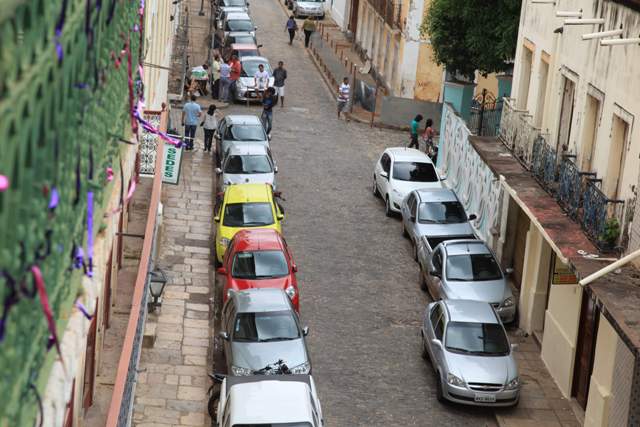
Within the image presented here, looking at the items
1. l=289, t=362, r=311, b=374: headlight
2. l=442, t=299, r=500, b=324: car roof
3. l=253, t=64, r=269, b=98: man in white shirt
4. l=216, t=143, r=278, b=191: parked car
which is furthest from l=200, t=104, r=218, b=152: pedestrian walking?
l=289, t=362, r=311, b=374: headlight

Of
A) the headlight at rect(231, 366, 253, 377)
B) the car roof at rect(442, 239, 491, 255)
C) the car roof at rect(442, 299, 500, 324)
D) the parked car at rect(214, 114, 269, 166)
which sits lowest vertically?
the headlight at rect(231, 366, 253, 377)

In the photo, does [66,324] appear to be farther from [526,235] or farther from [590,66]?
[526,235]

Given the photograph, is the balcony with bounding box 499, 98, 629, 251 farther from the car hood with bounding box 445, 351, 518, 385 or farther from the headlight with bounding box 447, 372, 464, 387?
the headlight with bounding box 447, 372, 464, 387

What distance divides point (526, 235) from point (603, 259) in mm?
7426

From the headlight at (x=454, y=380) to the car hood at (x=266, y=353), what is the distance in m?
2.48

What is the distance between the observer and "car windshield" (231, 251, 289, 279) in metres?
24.8

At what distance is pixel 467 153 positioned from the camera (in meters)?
32.0

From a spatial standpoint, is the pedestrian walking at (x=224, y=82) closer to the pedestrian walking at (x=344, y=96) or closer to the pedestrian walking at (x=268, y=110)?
the pedestrian walking at (x=344, y=96)

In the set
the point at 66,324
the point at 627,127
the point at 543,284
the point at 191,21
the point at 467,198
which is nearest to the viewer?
the point at 66,324

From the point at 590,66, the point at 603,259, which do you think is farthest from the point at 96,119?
the point at 590,66

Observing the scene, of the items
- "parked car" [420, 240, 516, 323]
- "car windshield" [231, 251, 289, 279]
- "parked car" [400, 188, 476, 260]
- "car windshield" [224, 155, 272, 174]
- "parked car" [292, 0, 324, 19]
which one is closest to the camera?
"car windshield" [231, 251, 289, 279]

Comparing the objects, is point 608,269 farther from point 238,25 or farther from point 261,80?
point 238,25

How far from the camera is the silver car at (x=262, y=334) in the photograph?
20953mm

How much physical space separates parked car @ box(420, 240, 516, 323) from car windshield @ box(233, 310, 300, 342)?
4.64 meters
